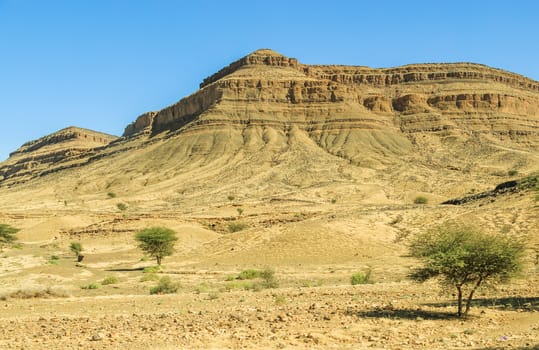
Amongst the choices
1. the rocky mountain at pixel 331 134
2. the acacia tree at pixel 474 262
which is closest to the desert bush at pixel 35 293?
the acacia tree at pixel 474 262

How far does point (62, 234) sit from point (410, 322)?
50.6 metres

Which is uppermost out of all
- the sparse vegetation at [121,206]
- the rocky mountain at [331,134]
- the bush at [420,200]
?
the rocky mountain at [331,134]

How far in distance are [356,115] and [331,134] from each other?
29.2ft

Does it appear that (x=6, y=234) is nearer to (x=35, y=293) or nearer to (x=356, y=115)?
(x=35, y=293)

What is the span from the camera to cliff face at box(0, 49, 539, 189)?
11538 cm

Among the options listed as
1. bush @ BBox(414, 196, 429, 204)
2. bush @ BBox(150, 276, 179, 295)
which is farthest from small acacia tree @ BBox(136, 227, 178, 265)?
bush @ BBox(414, 196, 429, 204)

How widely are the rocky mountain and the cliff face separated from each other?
0.95 feet

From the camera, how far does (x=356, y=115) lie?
126m

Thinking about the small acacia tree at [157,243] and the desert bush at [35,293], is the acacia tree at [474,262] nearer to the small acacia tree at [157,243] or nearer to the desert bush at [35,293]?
the desert bush at [35,293]

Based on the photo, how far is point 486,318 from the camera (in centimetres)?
1411

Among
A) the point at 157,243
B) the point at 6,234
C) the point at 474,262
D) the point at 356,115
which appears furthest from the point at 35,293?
the point at 356,115

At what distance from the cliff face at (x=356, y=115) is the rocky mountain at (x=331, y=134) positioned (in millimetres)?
291

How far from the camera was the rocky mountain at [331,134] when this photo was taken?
322ft

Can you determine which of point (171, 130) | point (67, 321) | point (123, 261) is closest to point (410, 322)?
point (67, 321)
